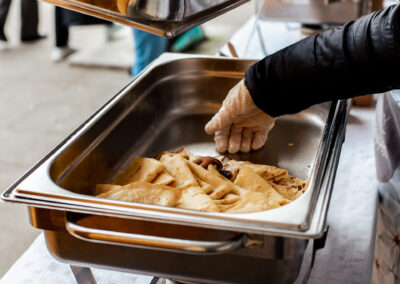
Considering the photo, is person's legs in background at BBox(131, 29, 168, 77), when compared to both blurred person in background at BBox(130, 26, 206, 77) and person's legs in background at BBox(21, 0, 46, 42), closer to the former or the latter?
blurred person in background at BBox(130, 26, 206, 77)

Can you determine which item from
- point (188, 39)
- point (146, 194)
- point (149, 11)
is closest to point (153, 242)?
point (146, 194)

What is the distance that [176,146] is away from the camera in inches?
48.4

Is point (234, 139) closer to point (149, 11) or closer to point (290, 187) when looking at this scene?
point (290, 187)

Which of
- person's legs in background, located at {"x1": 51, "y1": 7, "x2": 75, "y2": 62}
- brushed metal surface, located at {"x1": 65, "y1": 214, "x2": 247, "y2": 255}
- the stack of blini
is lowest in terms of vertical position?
person's legs in background, located at {"x1": 51, "y1": 7, "x2": 75, "y2": 62}

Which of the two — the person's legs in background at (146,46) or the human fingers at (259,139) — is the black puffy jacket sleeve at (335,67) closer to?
the human fingers at (259,139)

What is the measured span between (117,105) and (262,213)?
52cm

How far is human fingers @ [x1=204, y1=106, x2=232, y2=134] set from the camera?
1132 mm

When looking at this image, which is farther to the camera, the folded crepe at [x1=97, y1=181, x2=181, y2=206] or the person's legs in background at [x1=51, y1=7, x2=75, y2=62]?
the person's legs in background at [x1=51, y1=7, x2=75, y2=62]

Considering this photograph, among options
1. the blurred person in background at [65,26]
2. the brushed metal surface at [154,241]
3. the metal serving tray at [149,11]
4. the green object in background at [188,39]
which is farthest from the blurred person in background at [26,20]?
the brushed metal surface at [154,241]

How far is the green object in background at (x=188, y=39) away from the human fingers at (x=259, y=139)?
8.12ft

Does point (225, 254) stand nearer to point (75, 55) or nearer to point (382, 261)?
point (382, 261)

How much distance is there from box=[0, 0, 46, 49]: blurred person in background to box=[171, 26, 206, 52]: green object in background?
1163mm

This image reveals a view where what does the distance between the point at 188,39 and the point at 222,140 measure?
2.76m

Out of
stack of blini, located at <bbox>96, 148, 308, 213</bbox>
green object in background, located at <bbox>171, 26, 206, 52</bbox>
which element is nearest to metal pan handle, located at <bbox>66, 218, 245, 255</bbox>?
stack of blini, located at <bbox>96, 148, 308, 213</bbox>
